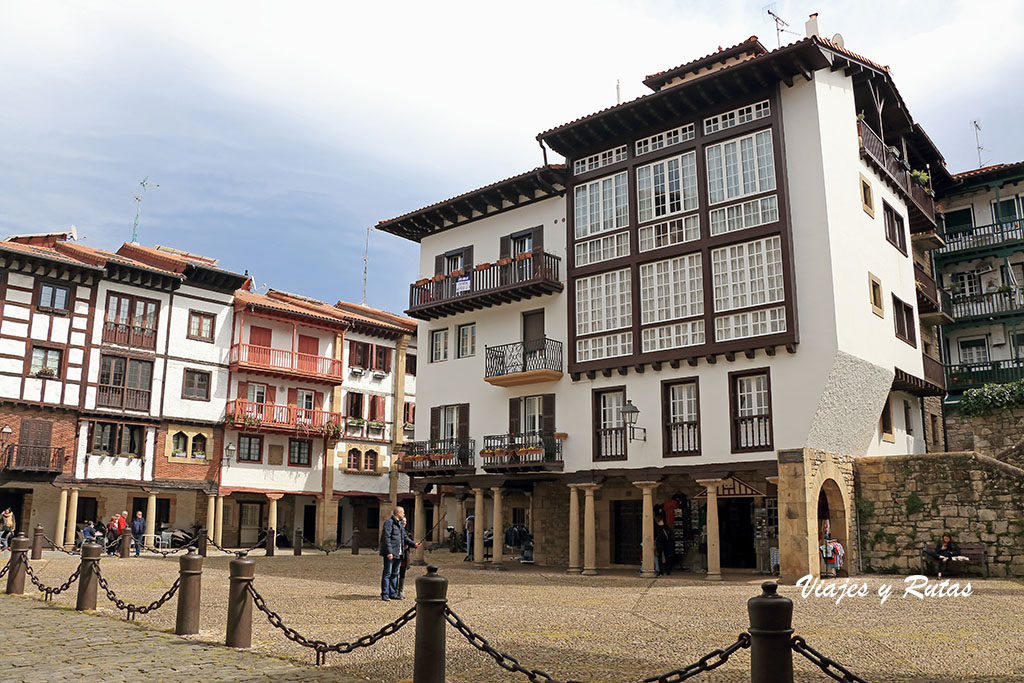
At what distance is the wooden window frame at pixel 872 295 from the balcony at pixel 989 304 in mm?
9700

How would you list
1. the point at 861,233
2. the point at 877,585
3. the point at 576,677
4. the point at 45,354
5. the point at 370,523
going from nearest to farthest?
the point at 576,677 < the point at 877,585 < the point at 861,233 < the point at 45,354 < the point at 370,523

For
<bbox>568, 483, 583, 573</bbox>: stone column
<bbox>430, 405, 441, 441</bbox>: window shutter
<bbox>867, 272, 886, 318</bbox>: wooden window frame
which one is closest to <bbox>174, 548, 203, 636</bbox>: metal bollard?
<bbox>568, 483, 583, 573</bbox>: stone column

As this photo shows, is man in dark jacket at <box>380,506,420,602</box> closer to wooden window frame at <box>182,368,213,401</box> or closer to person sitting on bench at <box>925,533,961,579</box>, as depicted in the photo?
person sitting on bench at <box>925,533,961,579</box>

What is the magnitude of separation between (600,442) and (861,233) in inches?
363

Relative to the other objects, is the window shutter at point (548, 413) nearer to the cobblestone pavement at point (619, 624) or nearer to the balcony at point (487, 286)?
the balcony at point (487, 286)

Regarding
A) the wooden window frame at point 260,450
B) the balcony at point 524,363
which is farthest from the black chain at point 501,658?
the wooden window frame at point 260,450

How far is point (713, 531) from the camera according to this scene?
22156 mm

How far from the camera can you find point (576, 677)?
8.62 metres

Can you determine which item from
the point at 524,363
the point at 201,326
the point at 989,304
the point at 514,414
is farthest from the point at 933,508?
the point at 201,326

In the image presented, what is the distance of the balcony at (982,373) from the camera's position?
3044 centimetres

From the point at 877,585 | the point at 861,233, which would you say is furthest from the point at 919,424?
the point at 877,585

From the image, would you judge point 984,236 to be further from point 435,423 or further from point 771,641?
point 771,641

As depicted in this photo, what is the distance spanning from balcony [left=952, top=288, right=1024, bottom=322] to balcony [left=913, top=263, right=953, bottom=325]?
33 centimetres

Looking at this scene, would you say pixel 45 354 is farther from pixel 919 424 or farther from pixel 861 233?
pixel 919 424
